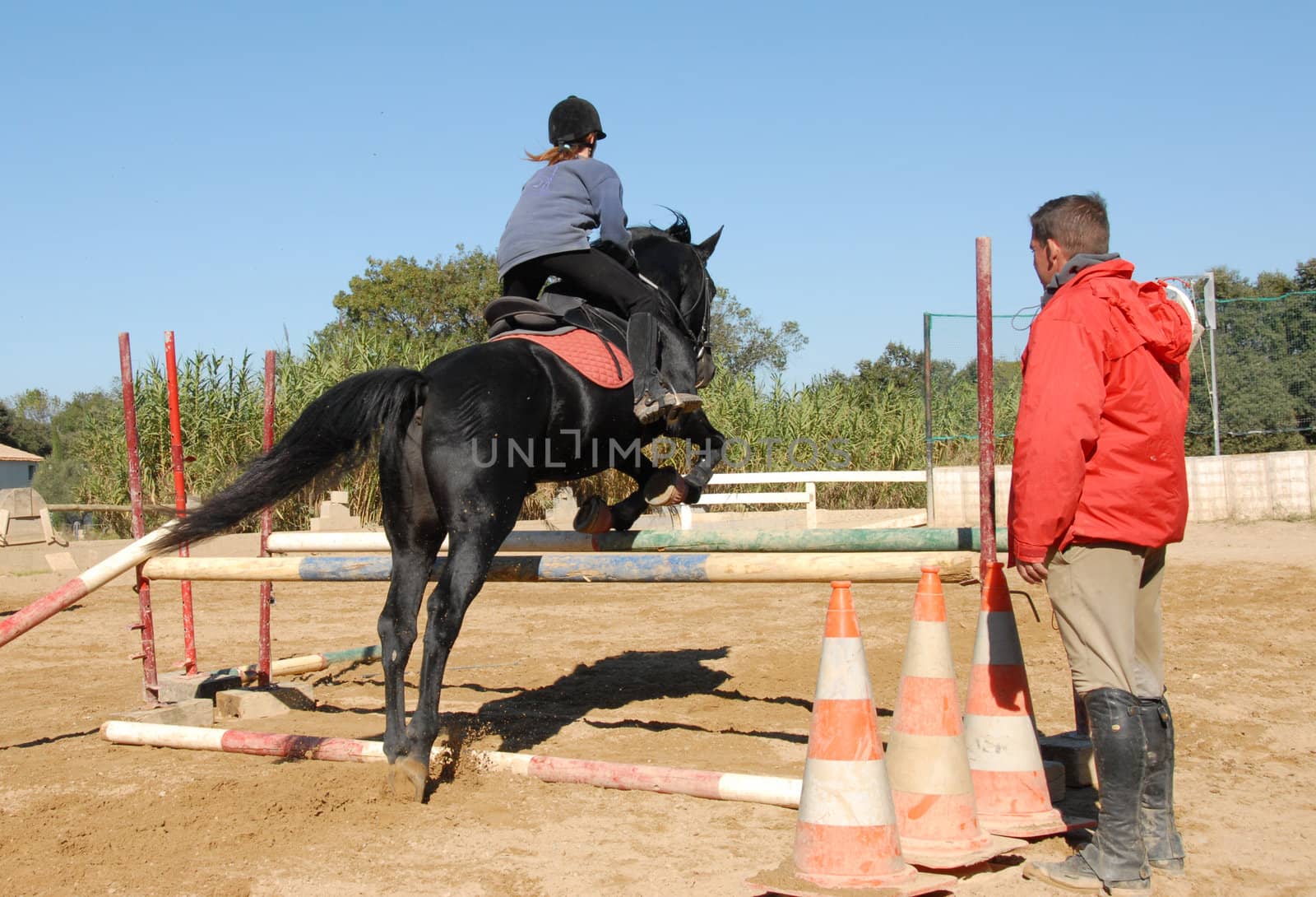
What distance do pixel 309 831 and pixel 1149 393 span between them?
3169mm

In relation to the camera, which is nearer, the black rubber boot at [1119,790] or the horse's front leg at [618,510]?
the black rubber boot at [1119,790]

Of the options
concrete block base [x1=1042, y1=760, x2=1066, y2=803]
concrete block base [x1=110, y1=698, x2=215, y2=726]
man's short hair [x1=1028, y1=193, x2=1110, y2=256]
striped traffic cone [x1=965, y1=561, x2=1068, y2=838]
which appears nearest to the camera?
man's short hair [x1=1028, y1=193, x2=1110, y2=256]

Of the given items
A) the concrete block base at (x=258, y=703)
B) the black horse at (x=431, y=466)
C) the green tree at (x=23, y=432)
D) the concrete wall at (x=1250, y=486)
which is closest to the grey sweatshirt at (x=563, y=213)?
the black horse at (x=431, y=466)

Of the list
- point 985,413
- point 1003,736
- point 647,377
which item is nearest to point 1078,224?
point 985,413

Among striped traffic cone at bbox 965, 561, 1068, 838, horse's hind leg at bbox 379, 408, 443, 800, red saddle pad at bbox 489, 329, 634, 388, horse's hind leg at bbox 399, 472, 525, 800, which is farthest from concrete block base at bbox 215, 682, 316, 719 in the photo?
striped traffic cone at bbox 965, 561, 1068, 838

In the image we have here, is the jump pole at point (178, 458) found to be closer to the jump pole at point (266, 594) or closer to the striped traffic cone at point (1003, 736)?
the jump pole at point (266, 594)

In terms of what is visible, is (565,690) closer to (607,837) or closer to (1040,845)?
(607,837)

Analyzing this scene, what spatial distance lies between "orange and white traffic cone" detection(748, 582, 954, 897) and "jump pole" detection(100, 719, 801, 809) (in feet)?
1.34

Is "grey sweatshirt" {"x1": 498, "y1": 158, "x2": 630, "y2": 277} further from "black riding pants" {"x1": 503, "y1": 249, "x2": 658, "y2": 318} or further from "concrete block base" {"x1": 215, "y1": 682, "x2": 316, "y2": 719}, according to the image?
"concrete block base" {"x1": 215, "y1": 682, "x2": 316, "y2": 719}

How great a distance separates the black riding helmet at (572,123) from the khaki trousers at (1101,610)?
3.06 metres

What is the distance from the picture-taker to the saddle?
4.64m

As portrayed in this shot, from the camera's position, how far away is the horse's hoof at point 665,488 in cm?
508

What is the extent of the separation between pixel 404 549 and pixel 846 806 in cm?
215

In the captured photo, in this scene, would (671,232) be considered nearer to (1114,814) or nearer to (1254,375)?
(1114,814)
